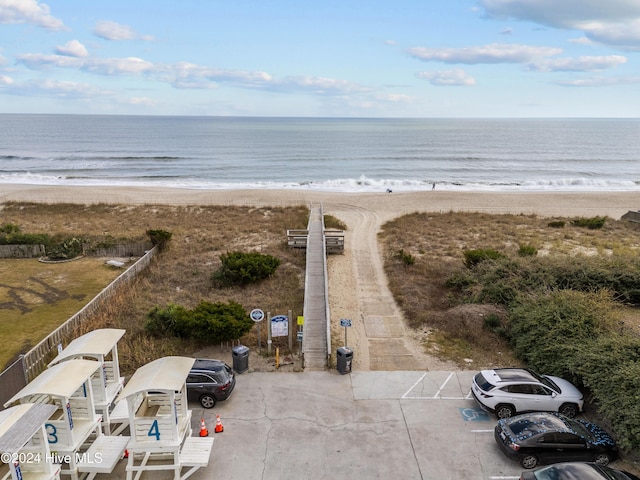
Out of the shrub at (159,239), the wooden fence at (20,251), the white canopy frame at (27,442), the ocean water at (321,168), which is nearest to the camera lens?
the white canopy frame at (27,442)

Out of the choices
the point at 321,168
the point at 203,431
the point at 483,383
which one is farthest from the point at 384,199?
the point at 203,431

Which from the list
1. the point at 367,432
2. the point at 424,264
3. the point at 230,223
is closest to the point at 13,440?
the point at 367,432

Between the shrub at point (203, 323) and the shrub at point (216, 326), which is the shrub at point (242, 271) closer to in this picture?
the shrub at point (203, 323)

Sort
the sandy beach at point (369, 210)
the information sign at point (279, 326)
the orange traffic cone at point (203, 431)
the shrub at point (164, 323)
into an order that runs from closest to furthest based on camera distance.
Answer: the orange traffic cone at point (203, 431), the information sign at point (279, 326), the shrub at point (164, 323), the sandy beach at point (369, 210)

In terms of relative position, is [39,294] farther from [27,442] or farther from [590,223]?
[590,223]

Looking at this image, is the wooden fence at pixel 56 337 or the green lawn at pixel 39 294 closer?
the wooden fence at pixel 56 337

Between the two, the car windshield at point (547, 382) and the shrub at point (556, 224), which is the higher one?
the shrub at point (556, 224)

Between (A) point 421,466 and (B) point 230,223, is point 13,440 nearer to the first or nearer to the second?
(A) point 421,466

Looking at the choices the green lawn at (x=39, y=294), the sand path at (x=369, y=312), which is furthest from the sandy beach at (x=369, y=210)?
the green lawn at (x=39, y=294)
